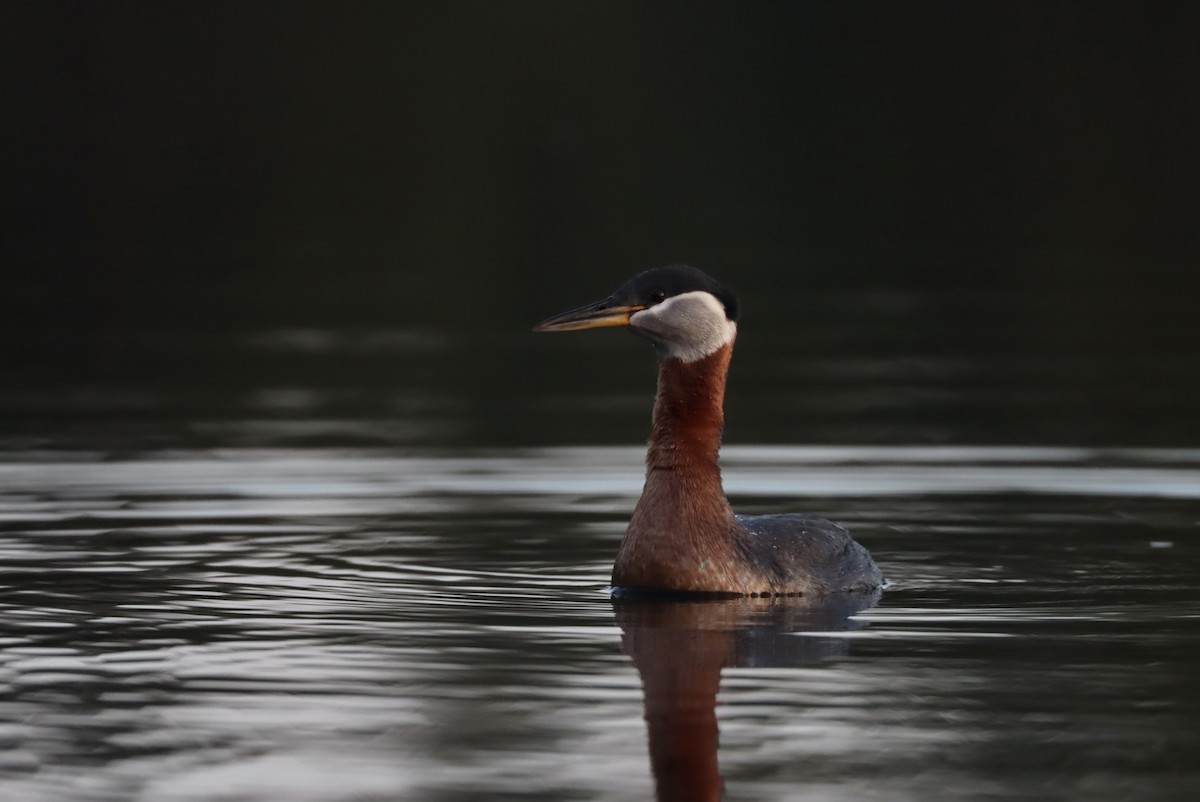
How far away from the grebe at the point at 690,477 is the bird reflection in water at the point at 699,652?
0.15 m

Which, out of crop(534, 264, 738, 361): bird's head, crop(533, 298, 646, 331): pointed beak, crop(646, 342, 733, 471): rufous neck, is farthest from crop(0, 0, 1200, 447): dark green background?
crop(533, 298, 646, 331): pointed beak

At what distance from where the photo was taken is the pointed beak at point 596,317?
41.2 ft

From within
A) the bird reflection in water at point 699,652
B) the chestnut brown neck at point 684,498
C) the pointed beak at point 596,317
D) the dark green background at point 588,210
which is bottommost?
the bird reflection in water at point 699,652

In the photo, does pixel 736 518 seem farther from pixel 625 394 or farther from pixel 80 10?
pixel 80 10

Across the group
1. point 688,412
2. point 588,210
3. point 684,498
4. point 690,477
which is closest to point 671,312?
point 688,412

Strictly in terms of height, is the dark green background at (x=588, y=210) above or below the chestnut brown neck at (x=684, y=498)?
above

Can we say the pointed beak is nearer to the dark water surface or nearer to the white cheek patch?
the white cheek patch

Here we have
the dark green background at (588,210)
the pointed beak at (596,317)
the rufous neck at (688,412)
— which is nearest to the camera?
the pointed beak at (596,317)

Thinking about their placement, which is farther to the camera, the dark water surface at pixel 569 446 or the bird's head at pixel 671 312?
the bird's head at pixel 671 312

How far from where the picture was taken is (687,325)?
507 inches

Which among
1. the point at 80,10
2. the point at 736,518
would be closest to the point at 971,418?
the point at 736,518

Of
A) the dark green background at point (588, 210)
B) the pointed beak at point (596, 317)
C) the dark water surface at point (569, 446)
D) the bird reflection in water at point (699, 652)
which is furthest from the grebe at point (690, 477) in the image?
the dark green background at point (588, 210)

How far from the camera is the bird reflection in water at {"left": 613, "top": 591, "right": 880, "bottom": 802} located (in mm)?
8945

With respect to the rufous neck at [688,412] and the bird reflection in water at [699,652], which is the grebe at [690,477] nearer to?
the rufous neck at [688,412]
